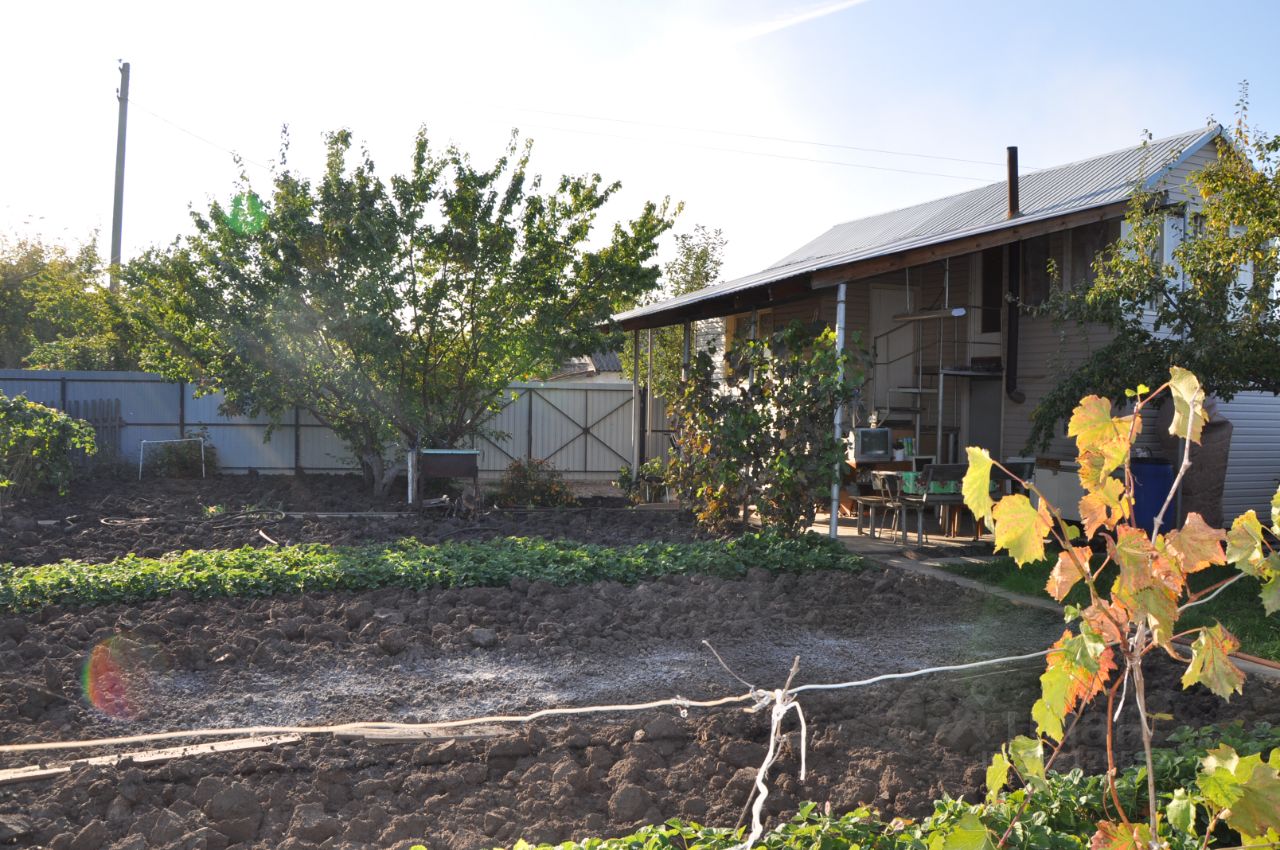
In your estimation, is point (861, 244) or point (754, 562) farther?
point (861, 244)

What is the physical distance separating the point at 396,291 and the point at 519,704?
9.78 m

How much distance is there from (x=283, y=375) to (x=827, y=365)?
9066mm

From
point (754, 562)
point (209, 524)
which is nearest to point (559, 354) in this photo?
point (209, 524)

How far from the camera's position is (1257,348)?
8195mm

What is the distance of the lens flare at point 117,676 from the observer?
5.09 meters

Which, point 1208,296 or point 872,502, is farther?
point 872,502

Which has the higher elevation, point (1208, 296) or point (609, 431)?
point (1208, 296)

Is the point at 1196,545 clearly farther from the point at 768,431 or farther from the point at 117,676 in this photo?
the point at 768,431

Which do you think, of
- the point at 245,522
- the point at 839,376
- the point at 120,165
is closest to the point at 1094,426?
the point at 839,376

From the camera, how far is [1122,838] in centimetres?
241

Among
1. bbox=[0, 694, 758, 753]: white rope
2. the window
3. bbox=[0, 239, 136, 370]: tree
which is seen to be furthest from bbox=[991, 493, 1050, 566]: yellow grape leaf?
bbox=[0, 239, 136, 370]: tree

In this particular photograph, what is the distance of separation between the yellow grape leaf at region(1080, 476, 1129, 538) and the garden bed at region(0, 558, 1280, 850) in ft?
5.88

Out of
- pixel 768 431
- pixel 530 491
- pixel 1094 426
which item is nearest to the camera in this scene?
pixel 1094 426

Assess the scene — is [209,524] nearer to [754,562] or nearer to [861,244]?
[754,562]
